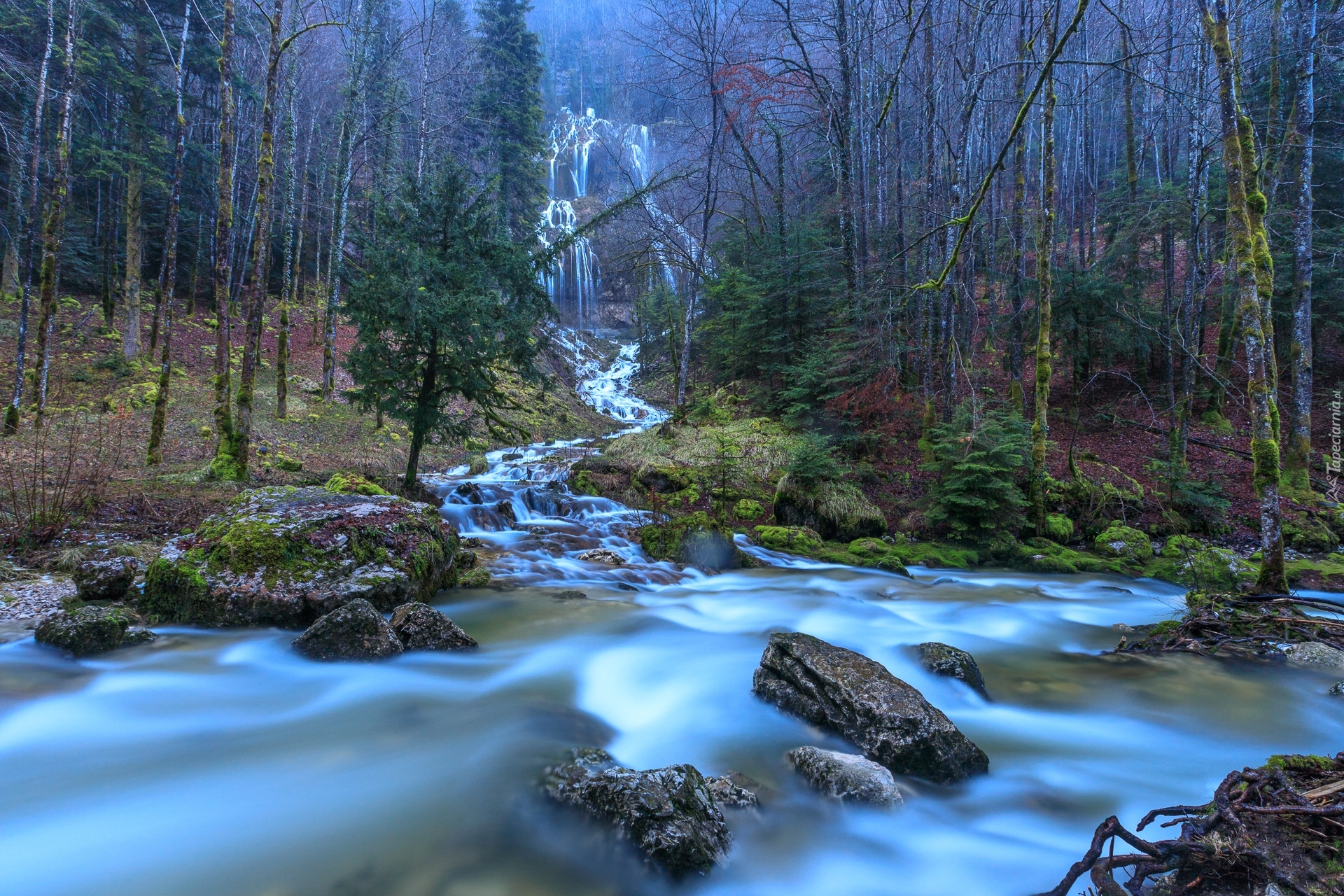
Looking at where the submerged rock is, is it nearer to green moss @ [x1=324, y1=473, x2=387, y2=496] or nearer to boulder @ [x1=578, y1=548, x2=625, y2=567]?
boulder @ [x1=578, y1=548, x2=625, y2=567]

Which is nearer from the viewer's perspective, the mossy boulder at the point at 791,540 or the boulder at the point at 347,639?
the boulder at the point at 347,639

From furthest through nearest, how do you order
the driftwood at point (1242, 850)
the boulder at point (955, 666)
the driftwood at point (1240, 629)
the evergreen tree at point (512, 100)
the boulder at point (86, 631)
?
1. the evergreen tree at point (512, 100)
2. the driftwood at point (1240, 629)
3. the boulder at point (955, 666)
4. the boulder at point (86, 631)
5. the driftwood at point (1242, 850)

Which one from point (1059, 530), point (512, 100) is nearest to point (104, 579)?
point (1059, 530)

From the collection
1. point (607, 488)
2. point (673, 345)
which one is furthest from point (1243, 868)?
point (673, 345)

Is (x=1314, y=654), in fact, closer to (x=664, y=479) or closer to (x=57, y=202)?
(x=664, y=479)

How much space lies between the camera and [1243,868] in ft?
7.04

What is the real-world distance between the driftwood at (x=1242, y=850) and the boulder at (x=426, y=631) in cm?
465

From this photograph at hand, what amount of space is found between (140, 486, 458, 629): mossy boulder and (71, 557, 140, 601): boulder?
0.20 meters

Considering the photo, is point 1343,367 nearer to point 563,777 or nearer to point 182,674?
point 563,777

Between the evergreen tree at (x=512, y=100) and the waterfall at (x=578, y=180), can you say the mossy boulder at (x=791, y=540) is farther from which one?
the evergreen tree at (x=512, y=100)

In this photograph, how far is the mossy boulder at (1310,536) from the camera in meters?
9.50

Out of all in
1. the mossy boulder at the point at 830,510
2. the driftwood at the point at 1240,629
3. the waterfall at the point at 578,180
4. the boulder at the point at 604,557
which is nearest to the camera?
the driftwood at the point at 1240,629

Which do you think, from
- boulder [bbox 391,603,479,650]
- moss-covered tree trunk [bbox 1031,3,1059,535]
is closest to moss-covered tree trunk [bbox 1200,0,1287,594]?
moss-covered tree trunk [bbox 1031,3,1059,535]

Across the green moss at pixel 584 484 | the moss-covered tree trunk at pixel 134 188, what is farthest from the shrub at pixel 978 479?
the moss-covered tree trunk at pixel 134 188
